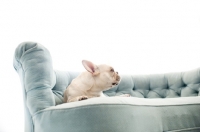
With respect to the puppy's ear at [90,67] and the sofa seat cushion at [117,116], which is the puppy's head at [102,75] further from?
the sofa seat cushion at [117,116]

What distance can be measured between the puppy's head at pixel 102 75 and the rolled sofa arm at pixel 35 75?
11.7 inches

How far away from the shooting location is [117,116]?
822mm

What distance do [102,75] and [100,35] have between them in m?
0.84

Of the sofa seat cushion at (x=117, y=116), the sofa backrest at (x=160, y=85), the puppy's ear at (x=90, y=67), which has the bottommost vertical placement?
the sofa backrest at (x=160, y=85)

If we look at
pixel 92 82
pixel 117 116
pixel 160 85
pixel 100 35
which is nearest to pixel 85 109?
pixel 117 116

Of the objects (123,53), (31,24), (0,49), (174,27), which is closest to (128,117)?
(0,49)

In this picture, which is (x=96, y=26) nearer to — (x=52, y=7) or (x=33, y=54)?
(x=52, y=7)

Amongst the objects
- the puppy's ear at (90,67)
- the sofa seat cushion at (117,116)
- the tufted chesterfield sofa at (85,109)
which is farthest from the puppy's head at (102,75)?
the sofa seat cushion at (117,116)

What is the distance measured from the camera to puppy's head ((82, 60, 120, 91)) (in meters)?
1.41

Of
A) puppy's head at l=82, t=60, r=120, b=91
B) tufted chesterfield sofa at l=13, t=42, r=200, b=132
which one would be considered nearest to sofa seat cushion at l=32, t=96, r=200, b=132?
tufted chesterfield sofa at l=13, t=42, r=200, b=132

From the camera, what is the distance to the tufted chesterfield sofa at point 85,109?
82 centimetres

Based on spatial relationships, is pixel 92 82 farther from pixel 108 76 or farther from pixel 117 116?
pixel 117 116

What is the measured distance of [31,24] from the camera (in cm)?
178

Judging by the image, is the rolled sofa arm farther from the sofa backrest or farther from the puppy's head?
the sofa backrest
